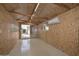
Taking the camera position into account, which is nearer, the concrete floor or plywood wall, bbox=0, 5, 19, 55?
plywood wall, bbox=0, 5, 19, 55

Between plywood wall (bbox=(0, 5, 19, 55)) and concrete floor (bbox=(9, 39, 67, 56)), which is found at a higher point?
plywood wall (bbox=(0, 5, 19, 55))

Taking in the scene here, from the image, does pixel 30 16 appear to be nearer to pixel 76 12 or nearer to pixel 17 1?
pixel 76 12

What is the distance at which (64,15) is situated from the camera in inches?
125

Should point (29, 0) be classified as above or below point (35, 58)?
above

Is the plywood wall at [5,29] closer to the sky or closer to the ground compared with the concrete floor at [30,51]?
closer to the sky

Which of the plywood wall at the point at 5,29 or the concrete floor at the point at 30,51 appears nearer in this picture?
the plywood wall at the point at 5,29

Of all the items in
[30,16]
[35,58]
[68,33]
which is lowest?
[35,58]

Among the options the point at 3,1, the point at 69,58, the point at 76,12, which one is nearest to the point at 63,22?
the point at 76,12

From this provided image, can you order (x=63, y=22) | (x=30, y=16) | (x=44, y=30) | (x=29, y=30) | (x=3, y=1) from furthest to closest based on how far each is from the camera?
(x=44, y=30)
(x=63, y=22)
(x=30, y=16)
(x=29, y=30)
(x=3, y=1)

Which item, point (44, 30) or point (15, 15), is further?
point (44, 30)

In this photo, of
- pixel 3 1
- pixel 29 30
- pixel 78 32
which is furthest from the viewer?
pixel 29 30

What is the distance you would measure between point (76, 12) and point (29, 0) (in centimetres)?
136

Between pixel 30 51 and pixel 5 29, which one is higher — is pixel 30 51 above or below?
below

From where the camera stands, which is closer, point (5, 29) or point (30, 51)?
point (5, 29)
